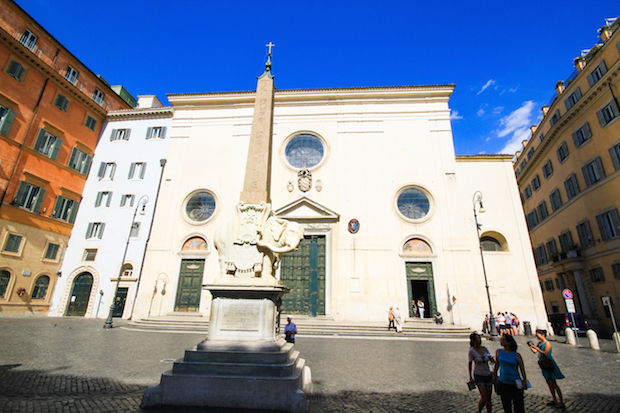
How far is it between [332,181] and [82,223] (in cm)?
1761

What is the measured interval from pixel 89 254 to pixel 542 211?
36.3 m

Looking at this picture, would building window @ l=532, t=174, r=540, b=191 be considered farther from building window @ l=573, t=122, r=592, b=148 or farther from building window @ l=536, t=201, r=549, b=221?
building window @ l=573, t=122, r=592, b=148

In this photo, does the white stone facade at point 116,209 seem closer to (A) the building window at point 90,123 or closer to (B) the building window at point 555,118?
(A) the building window at point 90,123

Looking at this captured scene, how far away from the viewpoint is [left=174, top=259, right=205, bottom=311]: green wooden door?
17625 mm

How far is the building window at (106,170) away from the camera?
22.0 metres

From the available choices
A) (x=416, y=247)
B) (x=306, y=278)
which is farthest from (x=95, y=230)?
(x=416, y=247)

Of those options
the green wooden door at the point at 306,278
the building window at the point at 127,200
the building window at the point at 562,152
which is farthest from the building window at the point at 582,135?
the building window at the point at 127,200

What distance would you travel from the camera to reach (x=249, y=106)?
2191 cm

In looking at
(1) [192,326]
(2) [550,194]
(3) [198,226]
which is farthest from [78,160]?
(2) [550,194]

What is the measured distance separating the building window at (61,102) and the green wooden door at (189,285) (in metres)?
14.2

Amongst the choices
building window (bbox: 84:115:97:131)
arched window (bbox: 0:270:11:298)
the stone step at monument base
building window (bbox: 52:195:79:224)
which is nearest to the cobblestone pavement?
the stone step at monument base

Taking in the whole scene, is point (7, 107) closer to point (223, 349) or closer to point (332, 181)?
point (332, 181)

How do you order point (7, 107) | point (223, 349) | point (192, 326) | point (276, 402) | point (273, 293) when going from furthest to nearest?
point (7, 107)
point (192, 326)
point (273, 293)
point (223, 349)
point (276, 402)

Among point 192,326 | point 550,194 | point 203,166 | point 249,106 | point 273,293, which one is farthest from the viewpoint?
point 550,194
